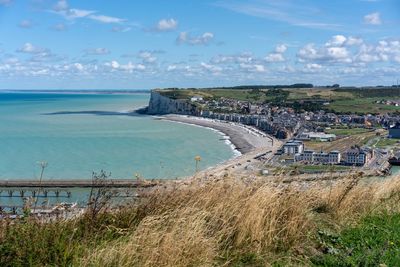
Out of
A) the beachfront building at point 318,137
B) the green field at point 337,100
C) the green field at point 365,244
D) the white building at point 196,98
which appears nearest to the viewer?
the green field at point 365,244

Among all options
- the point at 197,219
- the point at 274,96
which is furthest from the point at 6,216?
the point at 274,96

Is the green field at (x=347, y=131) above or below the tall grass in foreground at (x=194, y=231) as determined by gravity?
below

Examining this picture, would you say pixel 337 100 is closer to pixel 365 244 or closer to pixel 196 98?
pixel 196 98

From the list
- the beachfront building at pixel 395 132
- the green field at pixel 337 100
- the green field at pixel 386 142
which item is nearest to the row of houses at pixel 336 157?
the green field at pixel 386 142

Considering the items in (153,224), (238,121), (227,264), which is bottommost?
(238,121)

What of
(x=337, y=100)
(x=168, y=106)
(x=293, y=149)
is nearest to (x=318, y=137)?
(x=293, y=149)

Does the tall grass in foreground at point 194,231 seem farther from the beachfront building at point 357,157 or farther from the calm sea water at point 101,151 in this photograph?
the beachfront building at point 357,157

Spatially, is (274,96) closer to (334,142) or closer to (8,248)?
(334,142)
